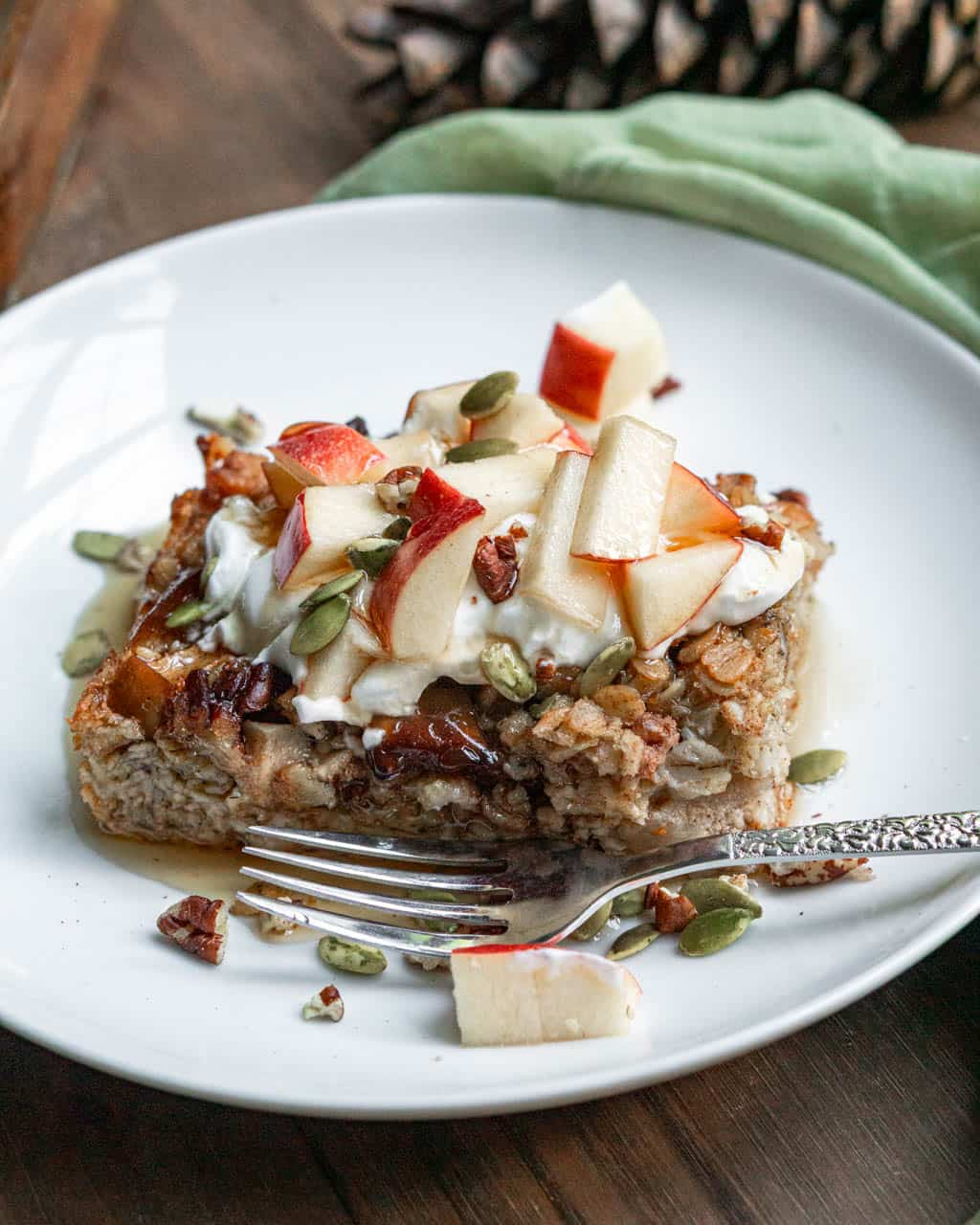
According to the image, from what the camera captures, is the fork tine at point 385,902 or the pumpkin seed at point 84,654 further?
the pumpkin seed at point 84,654

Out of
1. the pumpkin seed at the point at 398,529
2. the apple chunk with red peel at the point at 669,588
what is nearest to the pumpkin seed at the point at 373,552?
the pumpkin seed at the point at 398,529

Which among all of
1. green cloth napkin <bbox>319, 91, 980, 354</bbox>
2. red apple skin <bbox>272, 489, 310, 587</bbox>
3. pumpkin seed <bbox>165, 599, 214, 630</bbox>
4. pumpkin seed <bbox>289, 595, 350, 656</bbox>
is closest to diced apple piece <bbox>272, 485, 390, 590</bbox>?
red apple skin <bbox>272, 489, 310, 587</bbox>

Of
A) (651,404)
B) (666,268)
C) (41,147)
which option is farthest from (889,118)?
(41,147)

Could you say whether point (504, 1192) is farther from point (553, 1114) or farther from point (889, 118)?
point (889, 118)

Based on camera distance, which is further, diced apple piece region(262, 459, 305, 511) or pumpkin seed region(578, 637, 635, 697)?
diced apple piece region(262, 459, 305, 511)

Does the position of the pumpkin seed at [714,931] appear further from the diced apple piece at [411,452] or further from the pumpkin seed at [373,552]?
the diced apple piece at [411,452]

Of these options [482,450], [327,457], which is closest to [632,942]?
[482,450]

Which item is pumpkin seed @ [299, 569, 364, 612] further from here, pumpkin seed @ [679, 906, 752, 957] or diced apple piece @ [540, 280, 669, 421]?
diced apple piece @ [540, 280, 669, 421]
